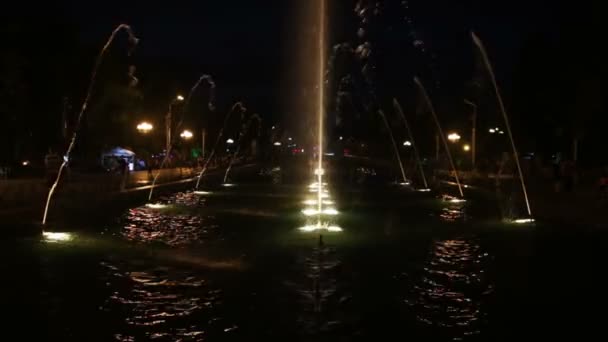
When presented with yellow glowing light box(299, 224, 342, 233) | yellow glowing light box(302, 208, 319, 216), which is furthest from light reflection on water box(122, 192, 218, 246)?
yellow glowing light box(302, 208, 319, 216)

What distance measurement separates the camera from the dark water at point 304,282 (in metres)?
9.79

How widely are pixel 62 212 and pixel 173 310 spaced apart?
54.1ft

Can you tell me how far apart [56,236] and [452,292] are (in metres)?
Answer: 11.2

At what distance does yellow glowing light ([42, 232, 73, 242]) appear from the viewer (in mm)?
19000

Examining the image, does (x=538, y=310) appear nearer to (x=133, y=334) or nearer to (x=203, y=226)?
(x=133, y=334)

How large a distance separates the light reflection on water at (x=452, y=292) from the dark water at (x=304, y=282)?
0.03m

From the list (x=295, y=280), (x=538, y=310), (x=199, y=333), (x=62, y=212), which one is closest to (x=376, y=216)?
(x=62, y=212)

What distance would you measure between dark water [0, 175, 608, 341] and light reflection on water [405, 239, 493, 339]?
1.0 inches

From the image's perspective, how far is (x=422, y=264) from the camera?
50.1 ft

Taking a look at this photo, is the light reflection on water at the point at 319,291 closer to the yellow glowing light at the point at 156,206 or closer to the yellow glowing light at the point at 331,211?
the yellow glowing light at the point at 331,211

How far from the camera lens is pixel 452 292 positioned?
40.5 ft

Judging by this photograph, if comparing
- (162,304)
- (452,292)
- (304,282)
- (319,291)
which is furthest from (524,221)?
(162,304)

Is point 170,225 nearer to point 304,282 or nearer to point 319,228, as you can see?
point 319,228

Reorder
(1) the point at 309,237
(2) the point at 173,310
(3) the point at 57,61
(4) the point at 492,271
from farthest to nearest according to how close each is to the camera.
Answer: (3) the point at 57,61, (1) the point at 309,237, (4) the point at 492,271, (2) the point at 173,310
